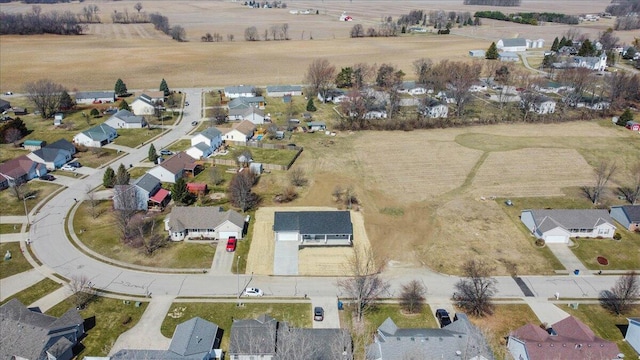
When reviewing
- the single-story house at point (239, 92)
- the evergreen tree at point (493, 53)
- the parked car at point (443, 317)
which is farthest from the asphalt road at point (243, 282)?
the evergreen tree at point (493, 53)

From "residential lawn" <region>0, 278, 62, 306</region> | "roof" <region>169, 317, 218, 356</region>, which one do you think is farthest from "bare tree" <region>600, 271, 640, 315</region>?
"residential lawn" <region>0, 278, 62, 306</region>

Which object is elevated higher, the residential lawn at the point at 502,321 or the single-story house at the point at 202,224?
the single-story house at the point at 202,224

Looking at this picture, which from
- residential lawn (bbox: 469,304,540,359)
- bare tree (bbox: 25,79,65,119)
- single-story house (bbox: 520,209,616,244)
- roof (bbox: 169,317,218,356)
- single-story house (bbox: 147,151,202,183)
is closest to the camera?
roof (bbox: 169,317,218,356)

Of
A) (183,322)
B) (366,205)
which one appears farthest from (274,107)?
(183,322)

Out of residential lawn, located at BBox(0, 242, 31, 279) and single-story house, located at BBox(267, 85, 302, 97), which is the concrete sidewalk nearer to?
residential lawn, located at BBox(0, 242, 31, 279)

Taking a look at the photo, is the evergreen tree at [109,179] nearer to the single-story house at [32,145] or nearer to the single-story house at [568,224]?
the single-story house at [32,145]
